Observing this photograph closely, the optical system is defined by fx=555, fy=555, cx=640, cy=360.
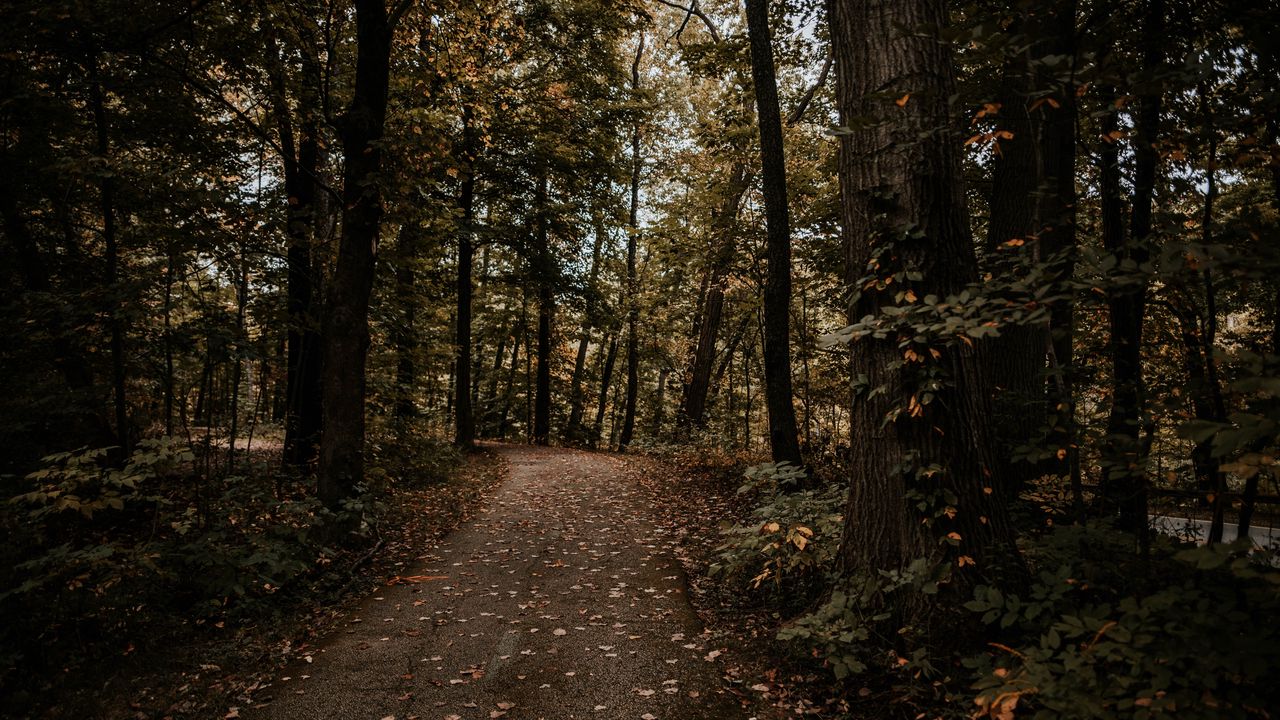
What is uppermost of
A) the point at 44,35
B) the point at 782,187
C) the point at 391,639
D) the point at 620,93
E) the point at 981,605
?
the point at 620,93

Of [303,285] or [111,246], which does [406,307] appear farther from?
[111,246]

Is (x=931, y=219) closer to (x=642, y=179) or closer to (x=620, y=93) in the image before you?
(x=620, y=93)

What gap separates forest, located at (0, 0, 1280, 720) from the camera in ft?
8.91

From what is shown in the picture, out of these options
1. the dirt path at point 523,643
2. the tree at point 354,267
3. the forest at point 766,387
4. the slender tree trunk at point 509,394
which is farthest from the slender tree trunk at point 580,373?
the dirt path at point 523,643

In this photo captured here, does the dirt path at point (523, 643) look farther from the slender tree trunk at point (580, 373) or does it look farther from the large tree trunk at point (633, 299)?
the large tree trunk at point (633, 299)

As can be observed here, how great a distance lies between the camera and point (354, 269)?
681 centimetres

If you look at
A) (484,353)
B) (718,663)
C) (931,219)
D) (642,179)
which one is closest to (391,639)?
(718,663)

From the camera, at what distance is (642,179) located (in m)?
22.9

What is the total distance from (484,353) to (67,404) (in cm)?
2079

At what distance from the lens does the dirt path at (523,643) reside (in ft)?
12.3

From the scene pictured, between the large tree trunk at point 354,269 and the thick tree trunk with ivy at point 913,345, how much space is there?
18.5ft

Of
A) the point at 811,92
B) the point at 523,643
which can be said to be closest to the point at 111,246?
the point at 523,643

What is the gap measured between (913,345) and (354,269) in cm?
628

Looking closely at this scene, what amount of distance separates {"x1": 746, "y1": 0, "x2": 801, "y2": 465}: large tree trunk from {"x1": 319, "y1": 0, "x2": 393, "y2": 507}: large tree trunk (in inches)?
187
